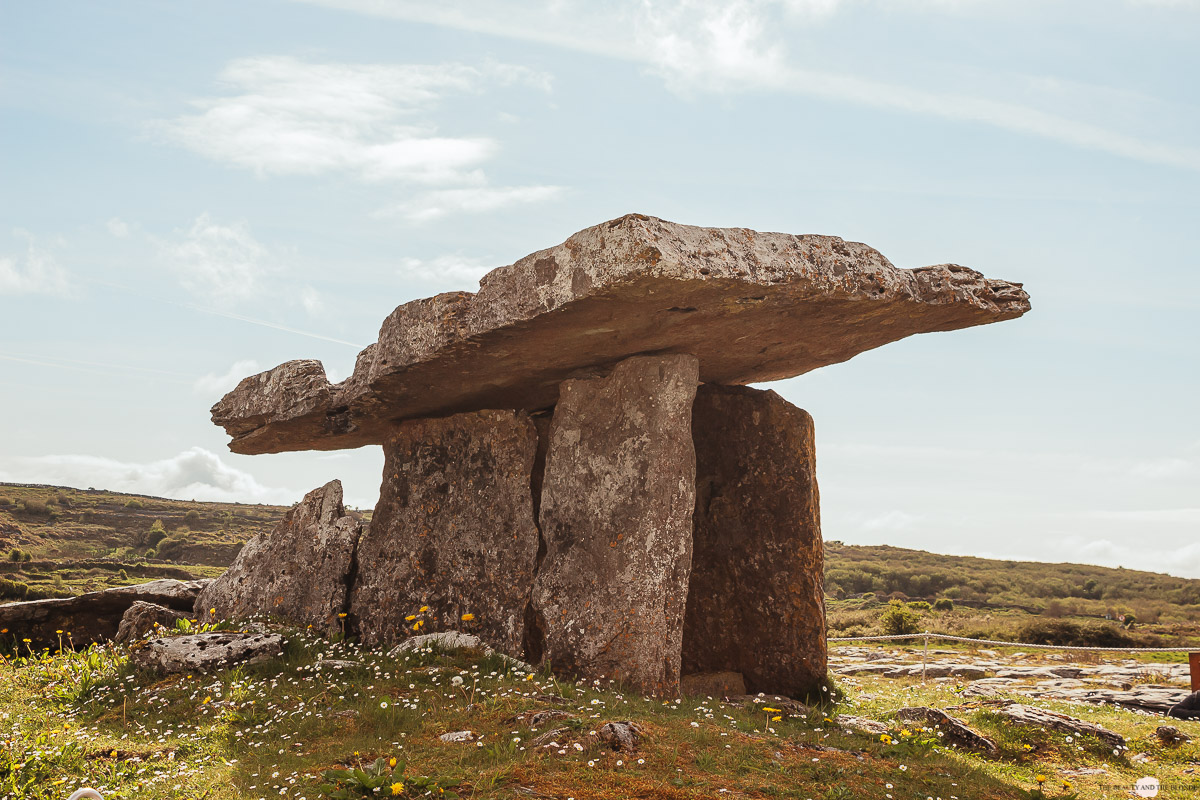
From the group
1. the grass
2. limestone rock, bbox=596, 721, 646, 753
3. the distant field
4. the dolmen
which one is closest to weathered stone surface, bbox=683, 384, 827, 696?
the dolmen

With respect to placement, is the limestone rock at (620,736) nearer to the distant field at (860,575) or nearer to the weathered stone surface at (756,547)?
the weathered stone surface at (756,547)

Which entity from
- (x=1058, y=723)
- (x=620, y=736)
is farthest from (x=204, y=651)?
(x=1058, y=723)

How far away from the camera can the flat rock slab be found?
6762mm

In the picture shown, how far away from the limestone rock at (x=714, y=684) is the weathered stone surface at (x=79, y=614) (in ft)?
21.8

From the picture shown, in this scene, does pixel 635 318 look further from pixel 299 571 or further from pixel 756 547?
pixel 299 571

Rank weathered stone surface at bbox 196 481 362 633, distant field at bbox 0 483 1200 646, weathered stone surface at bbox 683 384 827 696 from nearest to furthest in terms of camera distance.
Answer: weathered stone surface at bbox 683 384 827 696 < weathered stone surface at bbox 196 481 362 633 < distant field at bbox 0 483 1200 646

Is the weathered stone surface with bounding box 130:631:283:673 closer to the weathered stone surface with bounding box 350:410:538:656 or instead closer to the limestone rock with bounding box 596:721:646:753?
the weathered stone surface with bounding box 350:410:538:656

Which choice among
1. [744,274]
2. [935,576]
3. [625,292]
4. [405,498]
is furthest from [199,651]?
[935,576]

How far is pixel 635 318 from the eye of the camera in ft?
24.2

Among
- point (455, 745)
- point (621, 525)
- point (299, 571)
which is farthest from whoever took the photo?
point (299, 571)

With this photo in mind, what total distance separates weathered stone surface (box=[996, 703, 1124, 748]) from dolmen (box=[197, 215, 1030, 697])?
205cm

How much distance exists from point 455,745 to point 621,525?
111 inches

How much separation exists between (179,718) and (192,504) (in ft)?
158

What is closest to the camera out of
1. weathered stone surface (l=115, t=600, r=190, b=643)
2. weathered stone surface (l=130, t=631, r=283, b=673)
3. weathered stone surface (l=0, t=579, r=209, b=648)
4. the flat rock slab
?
the flat rock slab
